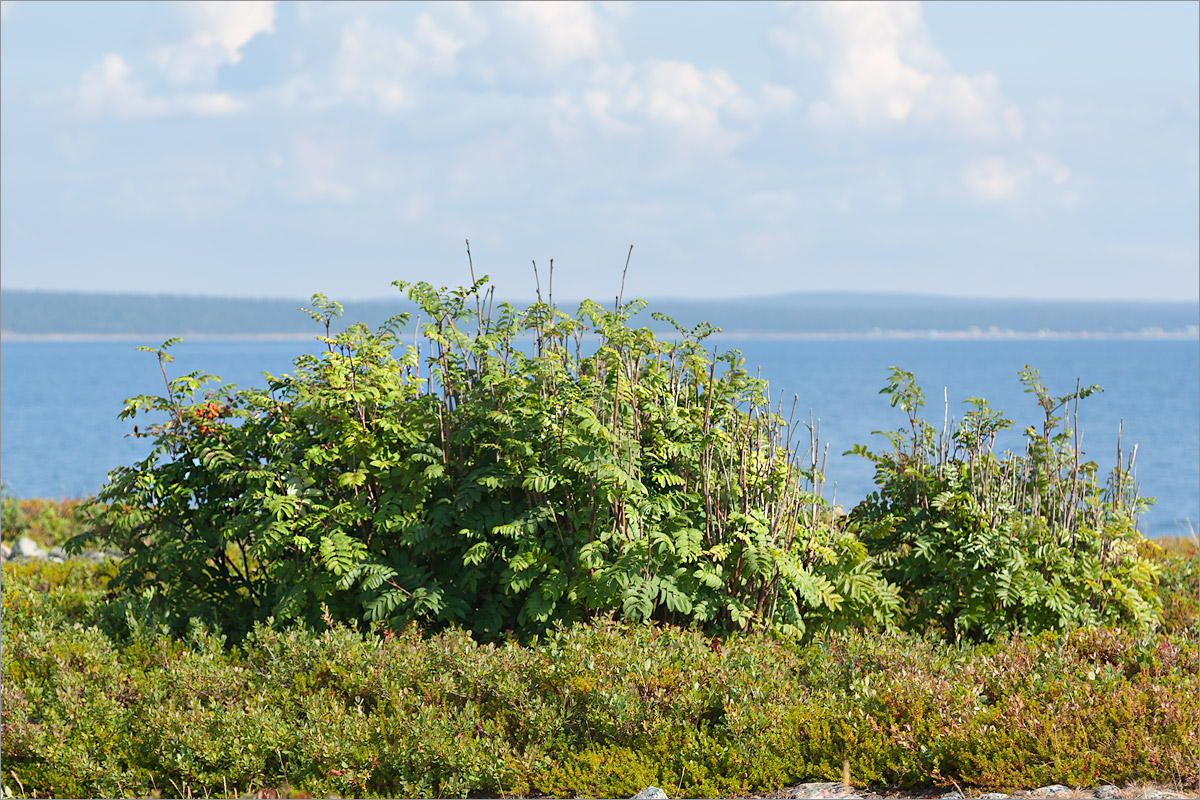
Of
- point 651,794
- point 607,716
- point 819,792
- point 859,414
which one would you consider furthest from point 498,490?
point 859,414

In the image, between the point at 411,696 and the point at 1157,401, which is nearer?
the point at 411,696

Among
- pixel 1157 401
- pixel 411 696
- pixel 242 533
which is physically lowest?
pixel 1157 401

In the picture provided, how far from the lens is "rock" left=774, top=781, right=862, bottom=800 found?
4.32 meters

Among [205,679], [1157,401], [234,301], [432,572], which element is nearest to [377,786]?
[205,679]

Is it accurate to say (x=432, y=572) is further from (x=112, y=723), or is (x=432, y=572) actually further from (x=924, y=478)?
(x=924, y=478)

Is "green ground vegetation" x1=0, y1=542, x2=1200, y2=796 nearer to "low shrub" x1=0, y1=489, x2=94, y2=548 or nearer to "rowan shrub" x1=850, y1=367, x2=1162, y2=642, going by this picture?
"rowan shrub" x1=850, y1=367, x2=1162, y2=642

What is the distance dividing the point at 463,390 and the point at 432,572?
1.19 meters

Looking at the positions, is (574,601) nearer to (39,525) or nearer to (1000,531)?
(1000,531)

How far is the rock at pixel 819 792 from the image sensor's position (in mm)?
4320

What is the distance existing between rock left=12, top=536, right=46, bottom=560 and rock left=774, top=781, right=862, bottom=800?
966cm

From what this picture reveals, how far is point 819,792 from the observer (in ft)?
14.3

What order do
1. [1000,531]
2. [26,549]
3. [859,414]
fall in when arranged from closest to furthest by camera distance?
[1000,531], [26,549], [859,414]

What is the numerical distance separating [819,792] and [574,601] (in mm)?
1936

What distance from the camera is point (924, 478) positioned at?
6.96 metres
